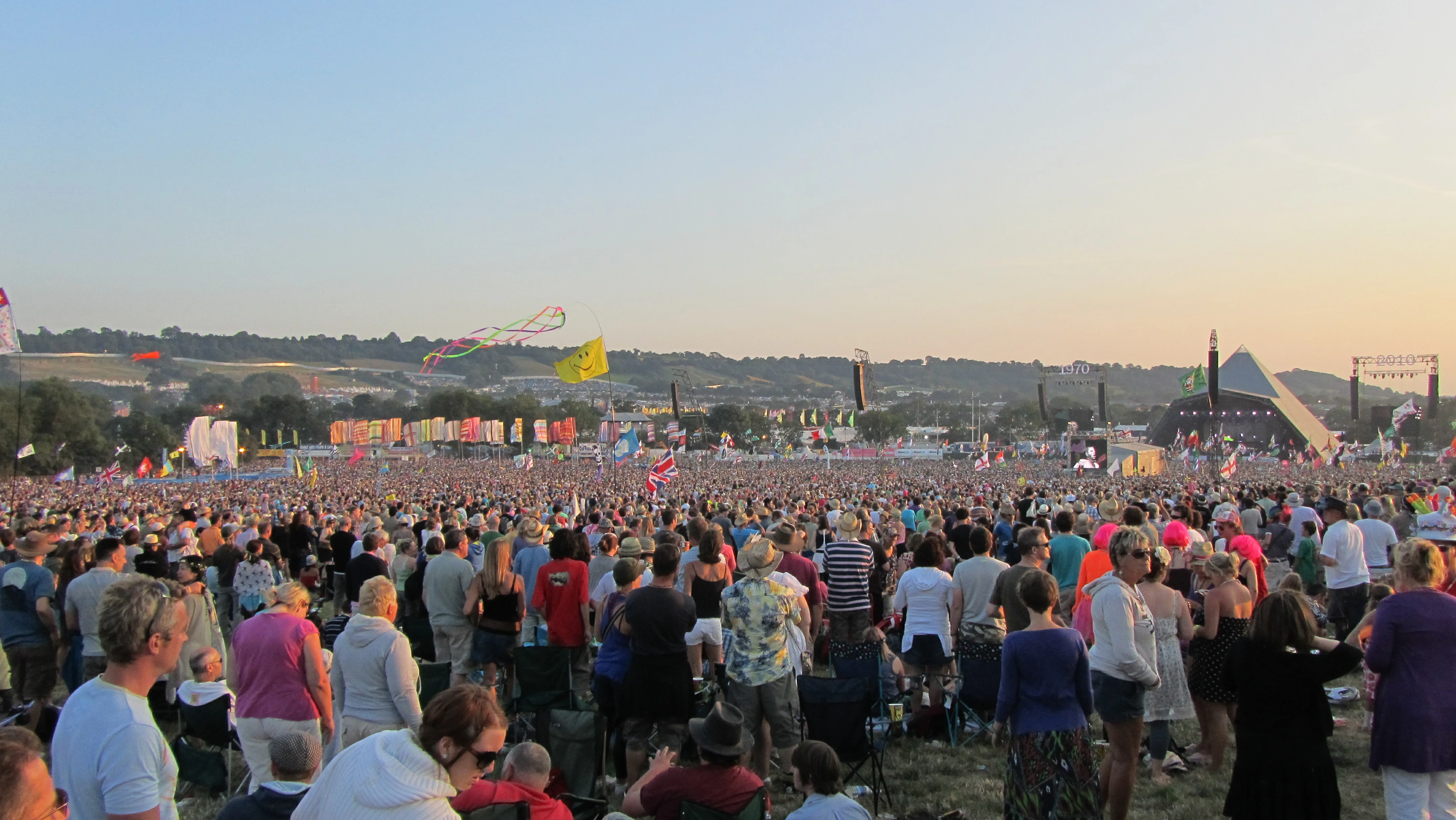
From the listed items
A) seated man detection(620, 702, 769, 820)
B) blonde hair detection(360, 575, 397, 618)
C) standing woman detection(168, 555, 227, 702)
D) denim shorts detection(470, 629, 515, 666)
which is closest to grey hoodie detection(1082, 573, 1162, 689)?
seated man detection(620, 702, 769, 820)

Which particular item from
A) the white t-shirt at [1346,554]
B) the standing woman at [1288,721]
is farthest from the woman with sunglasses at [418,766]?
the white t-shirt at [1346,554]

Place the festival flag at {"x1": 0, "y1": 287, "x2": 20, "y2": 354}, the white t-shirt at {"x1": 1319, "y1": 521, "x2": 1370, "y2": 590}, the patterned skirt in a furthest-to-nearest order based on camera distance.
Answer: the festival flag at {"x1": 0, "y1": 287, "x2": 20, "y2": 354} → the white t-shirt at {"x1": 1319, "y1": 521, "x2": 1370, "y2": 590} → the patterned skirt

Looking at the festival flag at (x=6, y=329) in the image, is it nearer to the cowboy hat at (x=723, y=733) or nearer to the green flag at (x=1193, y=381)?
the cowboy hat at (x=723, y=733)

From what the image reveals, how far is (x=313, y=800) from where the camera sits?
2.45 m

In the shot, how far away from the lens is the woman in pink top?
4.46m

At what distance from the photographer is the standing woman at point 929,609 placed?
20.6ft

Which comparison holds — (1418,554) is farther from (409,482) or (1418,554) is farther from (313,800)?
(409,482)

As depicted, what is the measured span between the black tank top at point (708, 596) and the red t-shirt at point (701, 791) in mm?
2314

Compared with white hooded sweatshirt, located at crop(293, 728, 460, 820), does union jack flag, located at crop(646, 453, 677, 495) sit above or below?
below

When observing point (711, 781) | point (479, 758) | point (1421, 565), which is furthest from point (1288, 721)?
point (479, 758)

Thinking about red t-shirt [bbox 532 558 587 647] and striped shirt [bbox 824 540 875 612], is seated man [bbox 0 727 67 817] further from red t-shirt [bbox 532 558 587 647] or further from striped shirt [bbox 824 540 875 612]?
striped shirt [bbox 824 540 875 612]

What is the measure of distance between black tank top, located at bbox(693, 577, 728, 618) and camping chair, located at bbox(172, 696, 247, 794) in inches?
109

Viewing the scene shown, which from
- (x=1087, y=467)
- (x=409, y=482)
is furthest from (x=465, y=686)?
(x=1087, y=467)

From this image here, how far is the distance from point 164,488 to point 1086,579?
1628 inches
